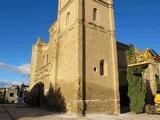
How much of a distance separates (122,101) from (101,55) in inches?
260

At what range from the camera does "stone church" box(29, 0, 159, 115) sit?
44.5ft

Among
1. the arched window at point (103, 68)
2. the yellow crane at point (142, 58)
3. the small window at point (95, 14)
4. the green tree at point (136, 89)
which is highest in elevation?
the small window at point (95, 14)

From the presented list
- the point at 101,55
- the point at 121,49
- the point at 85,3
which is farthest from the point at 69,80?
the point at 121,49

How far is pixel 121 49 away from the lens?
21.5 metres

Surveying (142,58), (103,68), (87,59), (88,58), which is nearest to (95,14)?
(88,58)

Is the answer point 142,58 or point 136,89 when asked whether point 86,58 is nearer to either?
point 136,89

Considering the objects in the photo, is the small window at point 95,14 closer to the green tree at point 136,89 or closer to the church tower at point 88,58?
the church tower at point 88,58

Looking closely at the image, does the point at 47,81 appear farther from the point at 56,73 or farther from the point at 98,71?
the point at 98,71

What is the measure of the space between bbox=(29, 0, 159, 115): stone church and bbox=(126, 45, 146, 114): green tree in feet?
4.17

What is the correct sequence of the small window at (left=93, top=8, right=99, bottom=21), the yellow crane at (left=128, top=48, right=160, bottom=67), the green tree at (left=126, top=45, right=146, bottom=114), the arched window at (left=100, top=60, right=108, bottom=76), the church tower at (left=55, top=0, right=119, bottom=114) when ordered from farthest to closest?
the small window at (left=93, top=8, right=99, bottom=21) < the yellow crane at (left=128, top=48, right=160, bottom=67) < the arched window at (left=100, top=60, right=108, bottom=76) < the green tree at (left=126, top=45, right=146, bottom=114) < the church tower at (left=55, top=0, right=119, bottom=114)

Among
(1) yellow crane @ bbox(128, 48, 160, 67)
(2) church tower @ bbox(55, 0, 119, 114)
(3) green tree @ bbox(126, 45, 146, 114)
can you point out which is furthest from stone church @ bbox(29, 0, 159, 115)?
(1) yellow crane @ bbox(128, 48, 160, 67)

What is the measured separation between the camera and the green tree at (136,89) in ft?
49.3

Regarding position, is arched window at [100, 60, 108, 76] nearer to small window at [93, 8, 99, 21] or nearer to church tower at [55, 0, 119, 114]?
church tower at [55, 0, 119, 114]

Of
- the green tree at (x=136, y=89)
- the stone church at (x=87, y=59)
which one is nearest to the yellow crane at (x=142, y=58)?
the green tree at (x=136, y=89)
